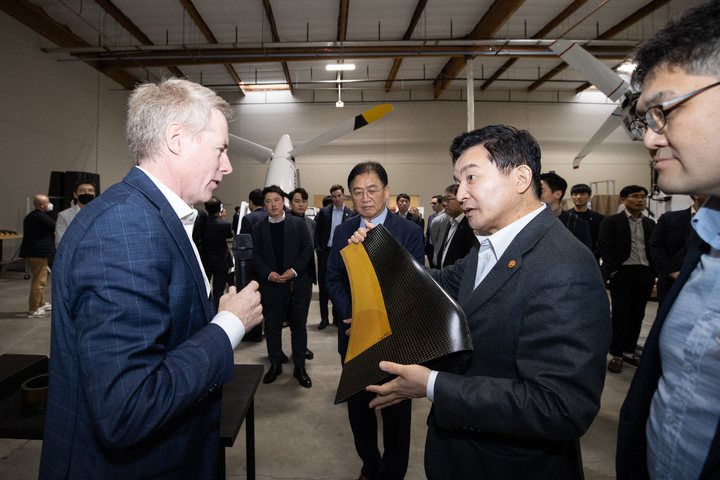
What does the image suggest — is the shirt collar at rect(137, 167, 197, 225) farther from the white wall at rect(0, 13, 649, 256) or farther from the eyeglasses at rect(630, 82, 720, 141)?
the white wall at rect(0, 13, 649, 256)

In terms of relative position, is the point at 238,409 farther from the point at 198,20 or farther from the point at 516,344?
the point at 198,20

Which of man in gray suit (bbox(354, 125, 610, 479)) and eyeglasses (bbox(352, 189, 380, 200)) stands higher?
eyeglasses (bbox(352, 189, 380, 200))

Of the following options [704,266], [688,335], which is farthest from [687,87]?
[688,335]

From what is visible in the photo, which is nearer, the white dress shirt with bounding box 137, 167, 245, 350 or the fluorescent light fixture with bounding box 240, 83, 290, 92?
the white dress shirt with bounding box 137, 167, 245, 350

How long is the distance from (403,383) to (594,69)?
6452mm

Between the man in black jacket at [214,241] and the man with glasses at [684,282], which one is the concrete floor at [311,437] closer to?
the man in black jacket at [214,241]

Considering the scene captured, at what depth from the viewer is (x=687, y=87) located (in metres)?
0.66

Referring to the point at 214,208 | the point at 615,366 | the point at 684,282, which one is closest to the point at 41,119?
the point at 214,208

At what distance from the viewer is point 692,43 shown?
0.66 m

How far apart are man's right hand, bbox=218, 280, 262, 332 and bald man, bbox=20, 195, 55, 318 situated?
18.8 feet

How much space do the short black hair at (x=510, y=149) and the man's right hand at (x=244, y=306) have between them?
816 millimetres

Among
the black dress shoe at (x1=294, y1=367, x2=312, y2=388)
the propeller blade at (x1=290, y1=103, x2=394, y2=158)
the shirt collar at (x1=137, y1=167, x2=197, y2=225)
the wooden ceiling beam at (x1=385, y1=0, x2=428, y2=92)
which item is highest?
the wooden ceiling beam at (x1=385, y1=0, x2=428, y2=92)

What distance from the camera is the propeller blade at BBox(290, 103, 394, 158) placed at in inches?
282

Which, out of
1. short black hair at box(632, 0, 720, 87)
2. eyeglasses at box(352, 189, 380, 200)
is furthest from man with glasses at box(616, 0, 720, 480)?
eyeglasses at box(352, 189, 380, 200)
